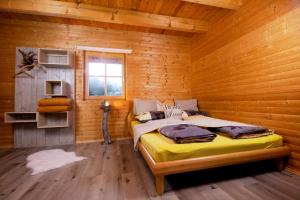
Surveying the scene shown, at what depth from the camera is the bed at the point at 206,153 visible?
4.67 ft

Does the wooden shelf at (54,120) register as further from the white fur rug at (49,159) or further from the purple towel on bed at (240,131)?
the purple towel on bed at (240,131)

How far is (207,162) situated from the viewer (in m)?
1.52

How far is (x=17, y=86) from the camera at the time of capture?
2936mm

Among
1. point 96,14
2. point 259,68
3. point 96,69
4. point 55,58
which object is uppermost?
point 96,14

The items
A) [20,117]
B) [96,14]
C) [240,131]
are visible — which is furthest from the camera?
[20,117]

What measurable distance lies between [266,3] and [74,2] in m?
2.98

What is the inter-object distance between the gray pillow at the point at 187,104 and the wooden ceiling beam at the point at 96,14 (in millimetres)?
1591

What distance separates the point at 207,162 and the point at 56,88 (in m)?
3.07

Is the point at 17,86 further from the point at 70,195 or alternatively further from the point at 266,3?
the point at 266,3

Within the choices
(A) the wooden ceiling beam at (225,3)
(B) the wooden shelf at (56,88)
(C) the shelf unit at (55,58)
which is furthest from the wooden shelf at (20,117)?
(A) the wooden ceiling beam at (225,3)

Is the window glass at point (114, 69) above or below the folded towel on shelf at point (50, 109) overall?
above

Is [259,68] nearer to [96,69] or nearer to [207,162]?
[207,162]

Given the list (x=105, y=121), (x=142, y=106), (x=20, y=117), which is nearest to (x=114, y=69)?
(x=142, y=106)

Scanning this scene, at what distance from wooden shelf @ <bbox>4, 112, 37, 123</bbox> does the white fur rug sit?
0.68 meters
